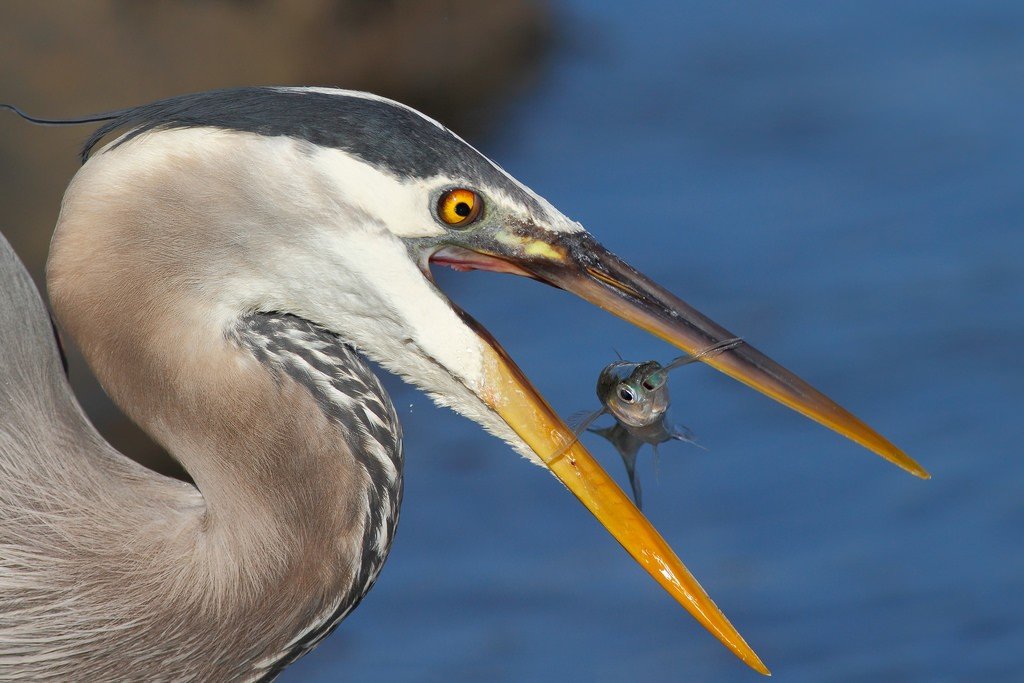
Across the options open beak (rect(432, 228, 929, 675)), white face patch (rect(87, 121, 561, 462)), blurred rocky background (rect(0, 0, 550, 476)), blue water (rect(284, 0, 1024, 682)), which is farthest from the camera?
blurred rocky background (rect(0, 0, 550, 476))

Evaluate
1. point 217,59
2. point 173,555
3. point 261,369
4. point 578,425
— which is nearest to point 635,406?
point 578,425

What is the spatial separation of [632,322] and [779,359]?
2.30 m

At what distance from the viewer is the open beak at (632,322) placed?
2.32m

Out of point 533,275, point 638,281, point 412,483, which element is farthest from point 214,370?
point 412,483

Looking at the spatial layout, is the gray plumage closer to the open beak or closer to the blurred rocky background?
the open beak

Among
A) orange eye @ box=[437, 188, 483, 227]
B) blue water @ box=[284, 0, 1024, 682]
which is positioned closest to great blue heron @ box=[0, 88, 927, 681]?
orange eye @ box=[437, 188, 483, 227]

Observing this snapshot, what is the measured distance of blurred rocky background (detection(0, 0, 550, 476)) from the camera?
5.02 meters

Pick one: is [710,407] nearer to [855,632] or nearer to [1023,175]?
[855,632]

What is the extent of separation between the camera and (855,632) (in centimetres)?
393

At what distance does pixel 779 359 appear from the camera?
181 inches

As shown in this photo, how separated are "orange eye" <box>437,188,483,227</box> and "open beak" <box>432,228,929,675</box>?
0.22 feet

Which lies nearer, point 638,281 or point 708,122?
point 638,281

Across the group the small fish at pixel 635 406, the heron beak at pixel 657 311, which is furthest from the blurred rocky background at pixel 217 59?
the heron beak at pixel 657 311

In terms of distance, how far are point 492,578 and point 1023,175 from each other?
2.45 m
